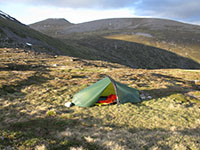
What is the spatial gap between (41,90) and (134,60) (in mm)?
82959

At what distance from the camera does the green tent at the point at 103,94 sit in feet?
50.5

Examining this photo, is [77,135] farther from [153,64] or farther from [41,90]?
[153,64]

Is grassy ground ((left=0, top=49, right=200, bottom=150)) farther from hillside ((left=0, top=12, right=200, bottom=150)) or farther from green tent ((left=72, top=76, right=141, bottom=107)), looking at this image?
green tent ((left=72, top=76, right=141, bottom=107))

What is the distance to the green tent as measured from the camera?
50.5 ft

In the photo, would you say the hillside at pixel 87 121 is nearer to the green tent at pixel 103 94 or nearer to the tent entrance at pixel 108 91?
the green tent at pixel 103 94

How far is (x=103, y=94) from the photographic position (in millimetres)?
17266

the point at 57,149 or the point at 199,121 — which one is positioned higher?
the point at 57,149

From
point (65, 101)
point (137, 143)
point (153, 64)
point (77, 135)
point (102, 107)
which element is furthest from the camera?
point (153, 64)

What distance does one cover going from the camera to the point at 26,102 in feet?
50.1

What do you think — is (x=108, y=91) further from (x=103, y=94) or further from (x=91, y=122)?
(x=91, y=122)

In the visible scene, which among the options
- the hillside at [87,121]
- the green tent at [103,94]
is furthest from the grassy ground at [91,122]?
the green tent at [103,94]

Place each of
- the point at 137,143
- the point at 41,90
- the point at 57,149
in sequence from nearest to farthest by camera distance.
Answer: the point at 57,149, the point at 137,143, the point at 41,90

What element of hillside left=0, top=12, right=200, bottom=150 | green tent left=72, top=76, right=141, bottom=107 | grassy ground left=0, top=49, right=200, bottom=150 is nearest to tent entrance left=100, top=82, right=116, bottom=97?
green tent left=72, top=76, right=141, bottom=107

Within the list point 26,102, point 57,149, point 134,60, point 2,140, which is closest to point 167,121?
point 57,149
